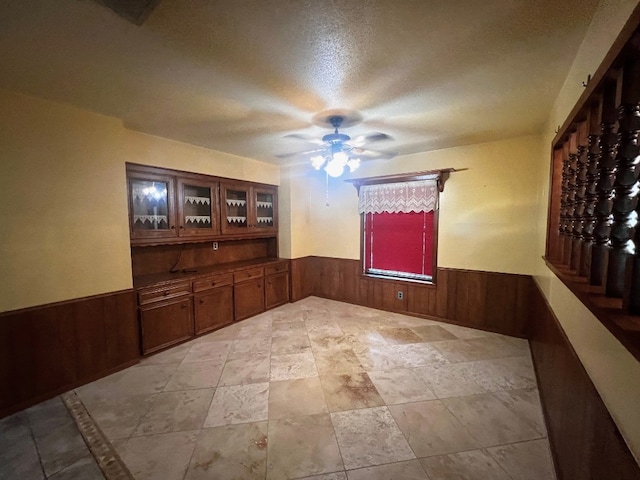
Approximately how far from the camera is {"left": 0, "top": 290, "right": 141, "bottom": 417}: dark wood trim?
80.0 inches

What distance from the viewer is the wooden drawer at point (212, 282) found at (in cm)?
330

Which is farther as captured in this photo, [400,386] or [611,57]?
[400,386]

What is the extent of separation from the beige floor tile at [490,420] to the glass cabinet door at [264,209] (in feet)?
11.1

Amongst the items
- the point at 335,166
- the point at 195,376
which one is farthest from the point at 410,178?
the point at 195,376

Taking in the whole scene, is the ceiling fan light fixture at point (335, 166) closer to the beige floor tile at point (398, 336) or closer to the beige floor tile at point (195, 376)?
the beige floor tile at point (398, 336)

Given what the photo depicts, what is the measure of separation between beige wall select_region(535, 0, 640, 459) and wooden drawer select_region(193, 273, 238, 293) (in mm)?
3422

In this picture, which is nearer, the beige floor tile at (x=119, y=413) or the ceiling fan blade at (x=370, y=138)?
the beige floor tile at (x=119, y=413)

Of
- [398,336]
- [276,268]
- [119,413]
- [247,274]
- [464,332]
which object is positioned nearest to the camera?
[119,413]

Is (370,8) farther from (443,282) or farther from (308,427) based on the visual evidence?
(443,282)

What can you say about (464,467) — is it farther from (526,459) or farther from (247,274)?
(247,274)

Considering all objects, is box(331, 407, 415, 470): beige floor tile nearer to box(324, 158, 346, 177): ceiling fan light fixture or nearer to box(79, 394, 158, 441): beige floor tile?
box(79, 394, 158, 441): beige floor tile

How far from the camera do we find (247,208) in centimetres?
414

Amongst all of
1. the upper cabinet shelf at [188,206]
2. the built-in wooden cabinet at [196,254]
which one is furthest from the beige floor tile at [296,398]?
the upper cabinet shelf at [188,206]

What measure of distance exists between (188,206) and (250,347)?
74.9 inches
